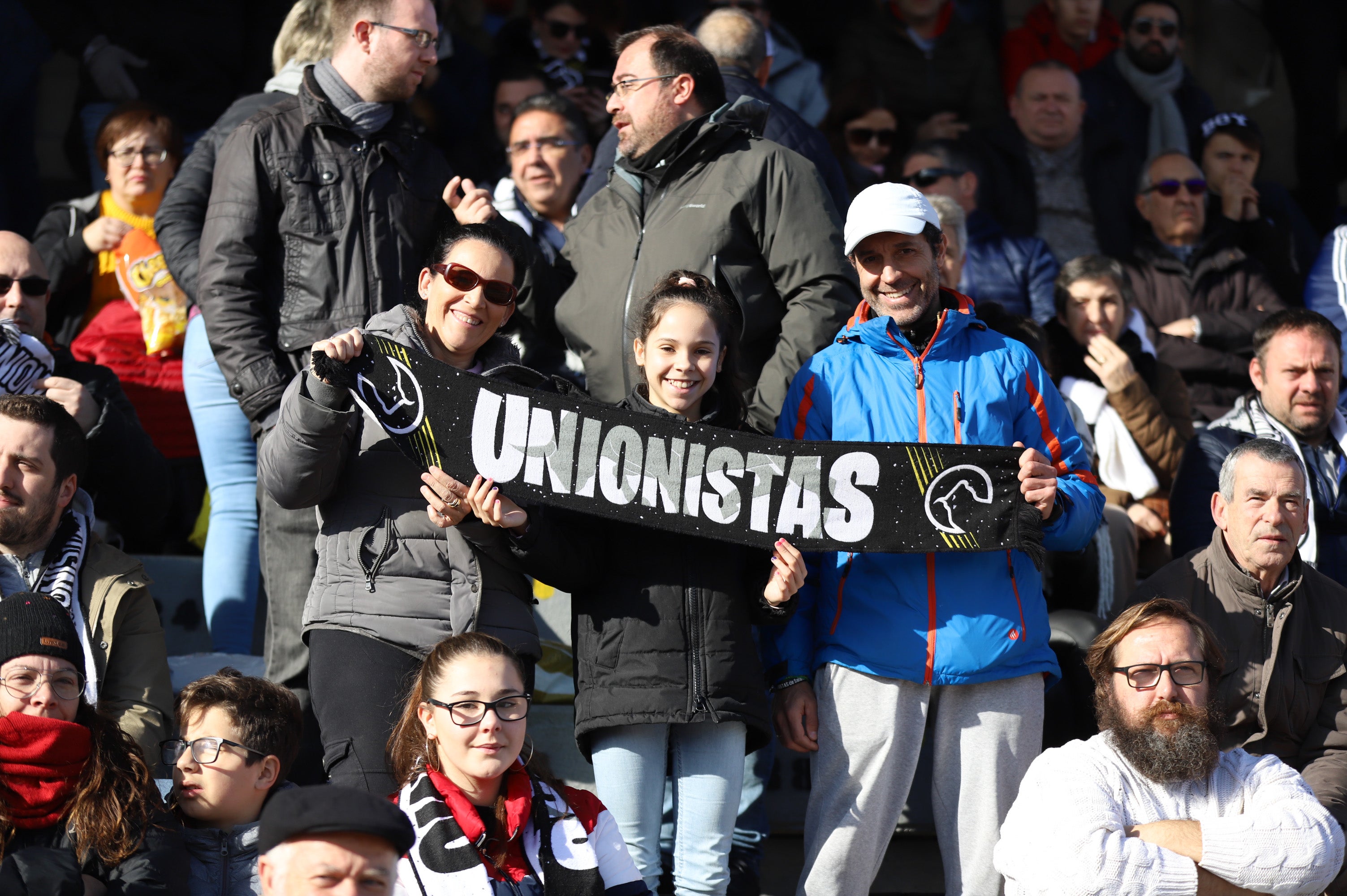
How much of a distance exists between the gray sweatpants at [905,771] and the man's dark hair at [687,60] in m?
1.91

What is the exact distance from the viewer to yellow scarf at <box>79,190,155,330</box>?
248 inches

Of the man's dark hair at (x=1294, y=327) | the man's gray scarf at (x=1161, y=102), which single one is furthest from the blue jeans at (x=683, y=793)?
the man's gray scarf at (x=1161, y=102)

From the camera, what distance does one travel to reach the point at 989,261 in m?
7.42

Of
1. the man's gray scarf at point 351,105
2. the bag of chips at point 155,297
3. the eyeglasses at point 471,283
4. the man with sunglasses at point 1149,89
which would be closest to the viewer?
the eyeglasses at point 471,283

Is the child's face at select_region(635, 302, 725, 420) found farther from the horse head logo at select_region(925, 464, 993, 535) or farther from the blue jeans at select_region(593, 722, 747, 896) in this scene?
the blue jeans at select_region(593, 722, 747, 896)

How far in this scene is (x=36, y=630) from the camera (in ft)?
12.9

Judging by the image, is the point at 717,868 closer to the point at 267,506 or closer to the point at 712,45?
the point at 267,506

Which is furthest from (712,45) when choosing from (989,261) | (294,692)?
(294,692)

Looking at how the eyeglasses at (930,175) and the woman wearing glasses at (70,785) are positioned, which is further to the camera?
the eyeglasses at (930,175)

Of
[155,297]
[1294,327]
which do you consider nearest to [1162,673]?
[1294,327]

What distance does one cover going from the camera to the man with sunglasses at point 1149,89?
29.6 ft

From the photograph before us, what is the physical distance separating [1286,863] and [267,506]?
299cm

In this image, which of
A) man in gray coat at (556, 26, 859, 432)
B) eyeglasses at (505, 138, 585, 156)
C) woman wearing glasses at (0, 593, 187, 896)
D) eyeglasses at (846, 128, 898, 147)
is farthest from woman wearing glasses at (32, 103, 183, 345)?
eyeglasses at (846, 128, 898, 147)

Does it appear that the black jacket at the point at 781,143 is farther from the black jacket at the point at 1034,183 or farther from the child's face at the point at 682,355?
the black jacket at the point at 1034,183
